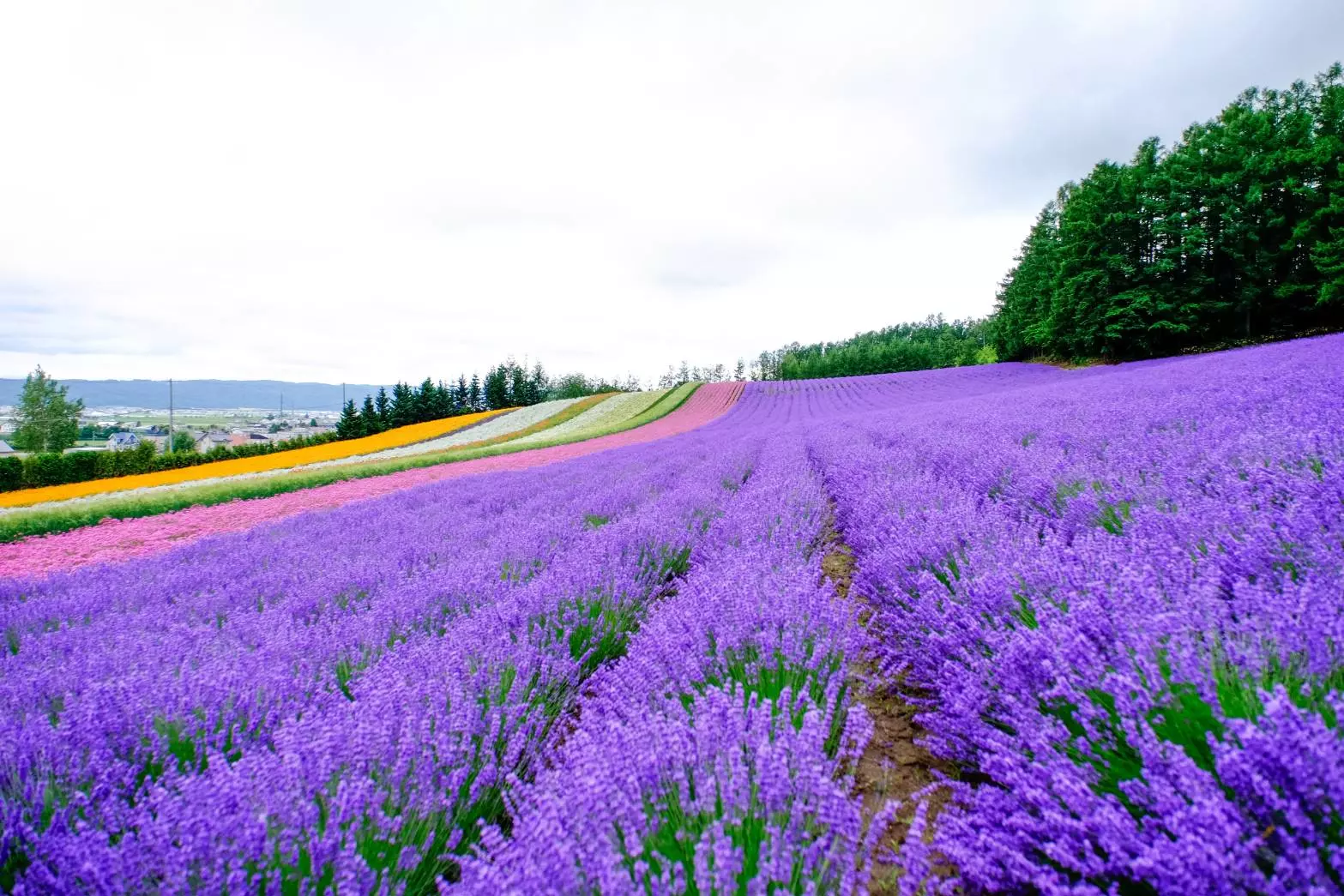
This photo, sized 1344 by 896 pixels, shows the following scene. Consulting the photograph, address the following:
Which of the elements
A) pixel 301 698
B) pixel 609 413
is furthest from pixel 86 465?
pixel 301 698

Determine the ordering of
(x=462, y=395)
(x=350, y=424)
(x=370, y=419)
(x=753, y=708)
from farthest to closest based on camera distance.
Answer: (x=462, y=395)
(x=370, y=419)
(x=350, y=424)
(x=753, y=708)

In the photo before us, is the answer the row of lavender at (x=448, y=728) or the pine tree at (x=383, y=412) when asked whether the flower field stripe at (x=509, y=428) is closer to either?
the pine tree at (x=383, y=412)

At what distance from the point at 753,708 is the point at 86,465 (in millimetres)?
31551

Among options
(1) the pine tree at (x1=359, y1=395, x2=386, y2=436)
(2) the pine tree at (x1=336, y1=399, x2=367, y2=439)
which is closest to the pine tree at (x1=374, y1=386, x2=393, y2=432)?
(1) the pine tree at (x1=359, y1=395, x2=386, y2=436)

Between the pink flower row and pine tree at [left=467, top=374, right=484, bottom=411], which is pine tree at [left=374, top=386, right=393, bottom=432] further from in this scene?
the pink flower row

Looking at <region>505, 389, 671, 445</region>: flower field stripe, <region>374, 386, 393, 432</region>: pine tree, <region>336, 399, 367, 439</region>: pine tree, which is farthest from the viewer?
<region>374, 386, 393, 432</region>: pine tree

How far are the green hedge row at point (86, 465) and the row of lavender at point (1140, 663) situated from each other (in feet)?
96.4

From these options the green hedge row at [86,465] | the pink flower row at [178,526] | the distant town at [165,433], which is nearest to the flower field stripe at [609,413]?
the pink flower row at [178,526]

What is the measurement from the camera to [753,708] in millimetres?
1273

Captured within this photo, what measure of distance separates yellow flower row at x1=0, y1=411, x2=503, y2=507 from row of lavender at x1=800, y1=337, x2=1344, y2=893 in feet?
61.8

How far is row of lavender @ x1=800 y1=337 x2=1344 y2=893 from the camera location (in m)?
0.75

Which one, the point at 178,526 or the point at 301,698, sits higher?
the point at 301,698

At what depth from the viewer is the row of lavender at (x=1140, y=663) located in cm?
75

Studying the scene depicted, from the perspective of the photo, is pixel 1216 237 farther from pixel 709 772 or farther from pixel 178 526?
pixel 178 526
